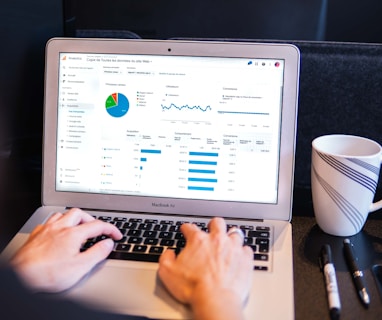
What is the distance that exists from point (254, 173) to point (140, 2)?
2.36ft

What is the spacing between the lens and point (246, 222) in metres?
0.84

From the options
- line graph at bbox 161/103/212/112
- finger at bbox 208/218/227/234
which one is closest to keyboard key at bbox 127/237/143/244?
finger at bbox 208/218/227/234

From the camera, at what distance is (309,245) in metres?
0.83

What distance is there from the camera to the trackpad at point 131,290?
0.65 m

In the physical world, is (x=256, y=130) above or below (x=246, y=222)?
above

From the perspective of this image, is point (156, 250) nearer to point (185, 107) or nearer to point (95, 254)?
point (95, 254)

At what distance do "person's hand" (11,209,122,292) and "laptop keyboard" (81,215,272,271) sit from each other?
2 centimetres

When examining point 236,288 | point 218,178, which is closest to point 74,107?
point 218,178

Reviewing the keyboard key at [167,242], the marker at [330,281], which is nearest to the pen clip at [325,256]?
the marker at [330,281]

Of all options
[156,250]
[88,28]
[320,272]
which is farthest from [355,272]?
[88,28]

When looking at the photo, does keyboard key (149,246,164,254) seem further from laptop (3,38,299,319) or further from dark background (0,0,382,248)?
dark background (0,0,382,248)

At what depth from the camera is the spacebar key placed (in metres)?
0.75

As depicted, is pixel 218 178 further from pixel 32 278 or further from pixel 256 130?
pixel 32 278

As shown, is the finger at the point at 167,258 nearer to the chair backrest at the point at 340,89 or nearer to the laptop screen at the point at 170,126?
the laptop screen at the point at 170,126
